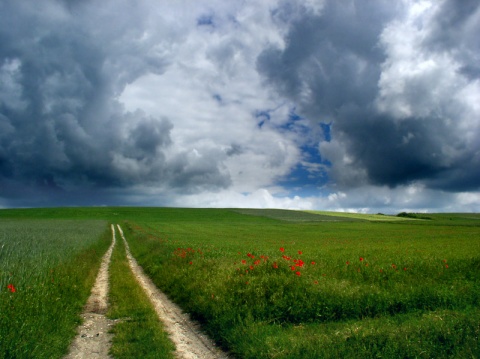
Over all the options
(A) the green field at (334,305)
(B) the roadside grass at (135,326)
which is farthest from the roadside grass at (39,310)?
(B) the roadside grass at (135,326)

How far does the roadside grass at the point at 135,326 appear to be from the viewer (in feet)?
26.3

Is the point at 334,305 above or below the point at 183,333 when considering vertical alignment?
above

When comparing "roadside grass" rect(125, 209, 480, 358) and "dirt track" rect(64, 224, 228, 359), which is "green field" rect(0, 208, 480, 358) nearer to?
"roadside grass" rect(125, 209, 480, 358)

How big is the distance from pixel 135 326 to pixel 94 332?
1163 millimetres

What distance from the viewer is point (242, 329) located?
8945 mm

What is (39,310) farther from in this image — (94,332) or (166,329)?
(166,329)

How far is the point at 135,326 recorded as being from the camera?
32.1 feet

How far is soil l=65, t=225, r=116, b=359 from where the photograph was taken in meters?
8.23

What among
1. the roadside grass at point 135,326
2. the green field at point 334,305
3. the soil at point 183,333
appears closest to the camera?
the green field at point 334,305

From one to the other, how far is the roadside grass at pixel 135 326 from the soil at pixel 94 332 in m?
0.23

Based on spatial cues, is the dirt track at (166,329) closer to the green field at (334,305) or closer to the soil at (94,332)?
the soil at (94,332)

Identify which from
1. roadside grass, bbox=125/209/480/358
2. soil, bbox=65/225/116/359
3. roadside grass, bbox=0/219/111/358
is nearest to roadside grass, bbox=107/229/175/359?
soil, bbox=65/225/116/359

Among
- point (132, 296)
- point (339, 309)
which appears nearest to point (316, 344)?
point (339, 309)

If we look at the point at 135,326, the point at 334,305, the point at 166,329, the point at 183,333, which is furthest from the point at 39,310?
the point at 334,305
